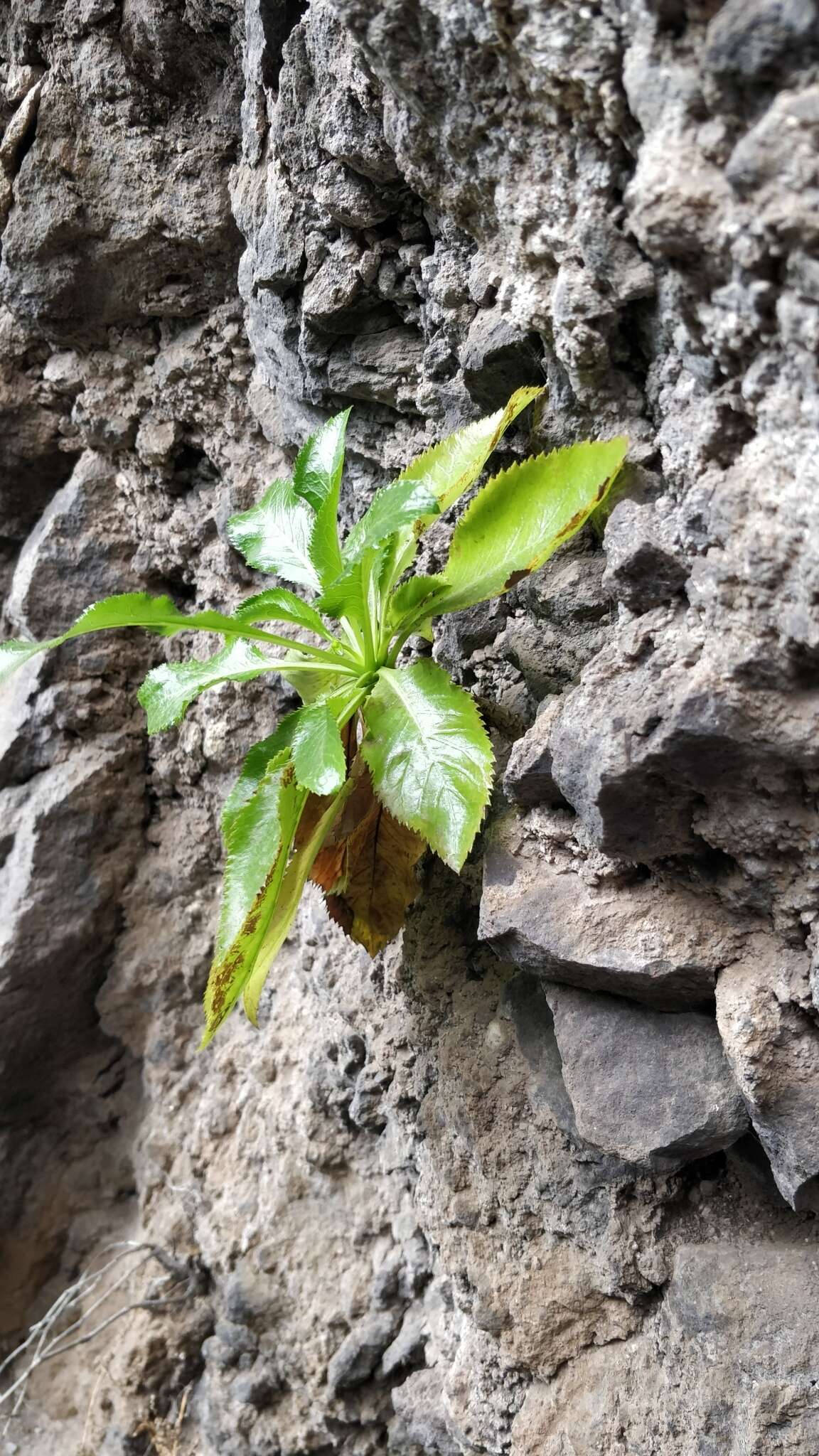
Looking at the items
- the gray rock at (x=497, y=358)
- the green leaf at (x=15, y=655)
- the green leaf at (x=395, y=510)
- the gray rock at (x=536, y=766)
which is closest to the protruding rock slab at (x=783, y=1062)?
the gray rock at (x=536, y=766)

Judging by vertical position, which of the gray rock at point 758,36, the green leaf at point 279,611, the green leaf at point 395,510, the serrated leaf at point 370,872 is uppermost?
the gray rock at point 758,36

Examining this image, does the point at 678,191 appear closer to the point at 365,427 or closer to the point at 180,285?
the point at 365,427

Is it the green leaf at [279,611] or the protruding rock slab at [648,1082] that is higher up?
the green leaf at [279,611]

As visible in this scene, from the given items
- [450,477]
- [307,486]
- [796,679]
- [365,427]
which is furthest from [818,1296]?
[365,427]

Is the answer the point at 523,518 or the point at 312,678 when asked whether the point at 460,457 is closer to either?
the point at 523,518

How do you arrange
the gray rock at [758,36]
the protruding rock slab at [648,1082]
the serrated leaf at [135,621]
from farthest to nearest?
the serrated leaf at [135,621]
the protruding rock slab at [648,1082]
the gray rock at [758,36]

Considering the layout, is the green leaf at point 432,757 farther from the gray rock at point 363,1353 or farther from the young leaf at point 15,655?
the gray rock at point 363,1353

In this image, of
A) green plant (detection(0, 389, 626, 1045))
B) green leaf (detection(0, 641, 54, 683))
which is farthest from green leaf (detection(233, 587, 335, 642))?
green leaf (detection(0, 641, 54, 683))
